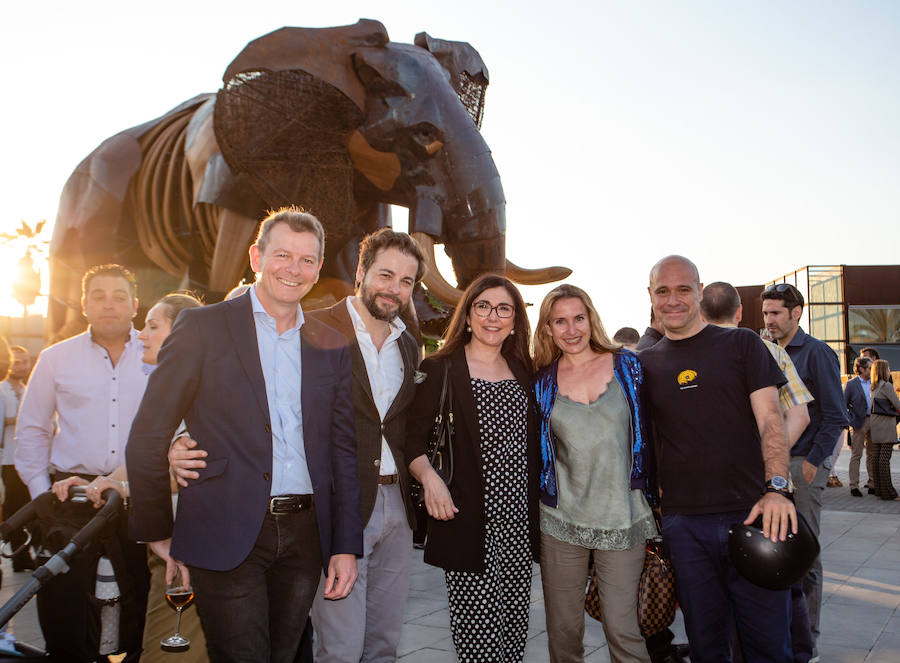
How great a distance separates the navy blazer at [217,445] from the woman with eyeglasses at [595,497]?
953 millimetres

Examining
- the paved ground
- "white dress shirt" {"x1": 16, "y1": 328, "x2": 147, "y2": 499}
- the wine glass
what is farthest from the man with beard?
the paved ground

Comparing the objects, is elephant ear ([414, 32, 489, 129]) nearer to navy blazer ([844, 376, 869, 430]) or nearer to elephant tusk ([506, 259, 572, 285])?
elephant tusk ([506, 259, 572, 285])

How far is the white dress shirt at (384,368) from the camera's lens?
10.0 feet

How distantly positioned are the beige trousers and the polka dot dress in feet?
0.33

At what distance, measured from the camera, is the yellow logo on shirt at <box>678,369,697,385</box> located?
3.13 meters

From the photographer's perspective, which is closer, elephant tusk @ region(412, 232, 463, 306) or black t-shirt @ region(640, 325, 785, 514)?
black t-shirt @ region(640, 325, 785, 514)

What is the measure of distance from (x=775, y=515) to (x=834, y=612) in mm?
2656

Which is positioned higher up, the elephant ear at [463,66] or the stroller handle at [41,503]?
the elephant ear at [463,66]

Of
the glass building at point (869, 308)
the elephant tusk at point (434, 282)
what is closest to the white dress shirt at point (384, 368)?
the elephant tusk at point (434, 282)

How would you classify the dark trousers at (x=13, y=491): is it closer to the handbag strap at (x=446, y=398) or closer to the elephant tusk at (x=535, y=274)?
the elephant tusk at (x=535, y=274)

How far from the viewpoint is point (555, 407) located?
3.25 m

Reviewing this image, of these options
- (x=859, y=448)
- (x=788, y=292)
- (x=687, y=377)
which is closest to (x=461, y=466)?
(x=687, y=377)

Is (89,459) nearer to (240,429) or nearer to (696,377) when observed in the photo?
(240,429)

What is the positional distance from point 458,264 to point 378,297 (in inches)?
122
